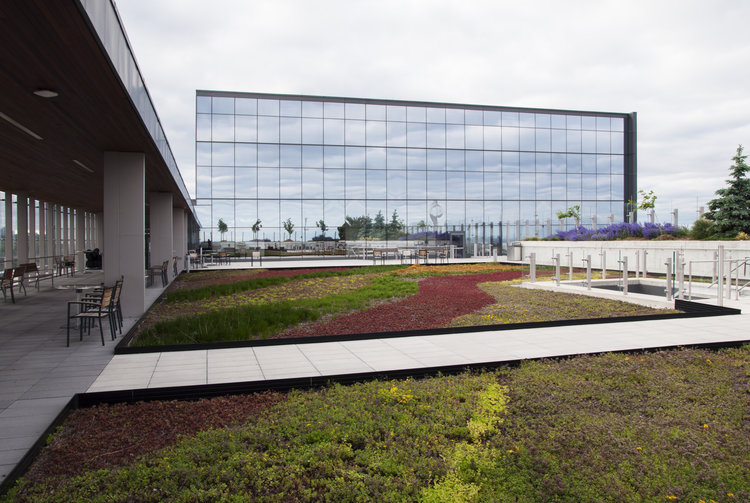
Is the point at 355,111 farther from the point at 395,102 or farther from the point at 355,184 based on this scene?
the point at 355,184

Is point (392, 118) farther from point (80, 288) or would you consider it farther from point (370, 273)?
point (80, 288)

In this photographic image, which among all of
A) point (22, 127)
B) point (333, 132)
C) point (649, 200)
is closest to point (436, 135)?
point (333, 132)

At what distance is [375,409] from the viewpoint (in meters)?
4.80

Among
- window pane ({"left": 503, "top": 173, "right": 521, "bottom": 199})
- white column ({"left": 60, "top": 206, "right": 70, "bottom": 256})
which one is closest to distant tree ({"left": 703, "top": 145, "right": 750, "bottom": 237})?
window pane ({"left": 503, "top": 173, "right": 521, "bottom": 199})

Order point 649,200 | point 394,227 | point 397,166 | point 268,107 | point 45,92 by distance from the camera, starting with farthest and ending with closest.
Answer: point 394,227 < point 397,166 < point 268,107 < point 649,200 < point 45,92

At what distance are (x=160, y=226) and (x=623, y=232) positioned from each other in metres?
20.0

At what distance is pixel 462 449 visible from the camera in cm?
402

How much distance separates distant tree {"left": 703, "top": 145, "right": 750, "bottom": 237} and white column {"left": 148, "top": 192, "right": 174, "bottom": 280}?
20760mm

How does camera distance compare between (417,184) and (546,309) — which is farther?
(417,184)

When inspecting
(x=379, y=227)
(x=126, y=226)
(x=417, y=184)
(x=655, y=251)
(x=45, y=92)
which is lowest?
(x=655, y=251)

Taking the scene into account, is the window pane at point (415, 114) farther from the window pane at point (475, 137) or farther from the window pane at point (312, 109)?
the window pane at point (312, 109)

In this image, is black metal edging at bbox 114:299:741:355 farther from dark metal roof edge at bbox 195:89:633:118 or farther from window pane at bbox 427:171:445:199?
dark metal roof edge at bbox 195:89:633:118

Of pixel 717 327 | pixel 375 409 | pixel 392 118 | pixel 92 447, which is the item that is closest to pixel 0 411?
pixel 92 447

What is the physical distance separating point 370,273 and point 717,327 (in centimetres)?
1393
